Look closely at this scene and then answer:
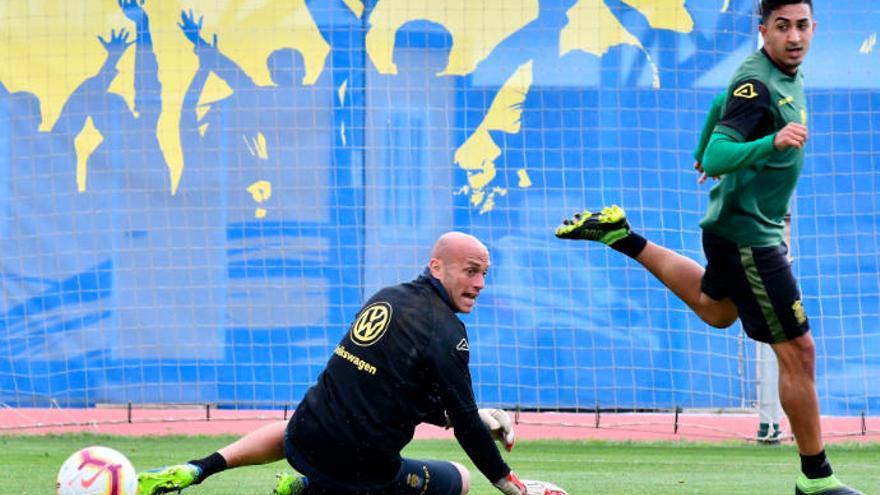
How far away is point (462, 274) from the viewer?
536cm

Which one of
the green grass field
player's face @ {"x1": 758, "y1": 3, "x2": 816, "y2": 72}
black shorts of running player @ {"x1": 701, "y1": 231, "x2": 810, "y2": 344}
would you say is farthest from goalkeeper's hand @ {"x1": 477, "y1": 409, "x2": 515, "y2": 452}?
player's face @ {"x1": 758, "y1": 3, "x2": 816, "y2": 72}

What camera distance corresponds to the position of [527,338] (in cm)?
1195

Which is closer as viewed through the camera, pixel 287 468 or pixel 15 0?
pixel 287 468

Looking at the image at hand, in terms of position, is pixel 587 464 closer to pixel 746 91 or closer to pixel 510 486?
pixel 746 91

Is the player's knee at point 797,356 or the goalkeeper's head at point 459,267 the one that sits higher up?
the goalkeeper's head at point 459,267

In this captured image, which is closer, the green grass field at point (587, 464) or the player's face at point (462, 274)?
the player's face at point (462, 274)

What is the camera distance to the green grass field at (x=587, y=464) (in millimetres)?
7289

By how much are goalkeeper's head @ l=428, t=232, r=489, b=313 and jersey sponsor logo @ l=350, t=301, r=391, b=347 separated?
0.23 meters

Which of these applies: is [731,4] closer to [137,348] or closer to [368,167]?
[368,167]

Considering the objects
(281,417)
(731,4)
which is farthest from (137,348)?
(731,4)

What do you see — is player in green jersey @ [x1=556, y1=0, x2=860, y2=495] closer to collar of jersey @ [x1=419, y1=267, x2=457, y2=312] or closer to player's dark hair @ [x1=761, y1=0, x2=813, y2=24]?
player's dark hair @ [x1=761, y1=0, x2=813, y2=24]

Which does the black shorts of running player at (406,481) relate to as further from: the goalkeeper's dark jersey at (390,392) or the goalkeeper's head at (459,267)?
the goalkeeper's head at (459,267)

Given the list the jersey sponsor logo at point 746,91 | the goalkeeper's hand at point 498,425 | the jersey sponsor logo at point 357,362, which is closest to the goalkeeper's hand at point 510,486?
the goalkeeper's hand at point 498,425

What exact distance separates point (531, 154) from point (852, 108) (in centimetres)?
251
